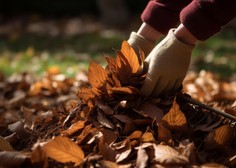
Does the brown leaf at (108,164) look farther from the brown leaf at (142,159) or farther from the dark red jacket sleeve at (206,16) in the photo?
the dark red jacket sleeve at (206,16)

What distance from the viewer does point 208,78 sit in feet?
14.1

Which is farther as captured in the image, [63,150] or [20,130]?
[20,130]

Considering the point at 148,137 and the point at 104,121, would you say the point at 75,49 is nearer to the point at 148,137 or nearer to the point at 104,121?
the point at 104,121

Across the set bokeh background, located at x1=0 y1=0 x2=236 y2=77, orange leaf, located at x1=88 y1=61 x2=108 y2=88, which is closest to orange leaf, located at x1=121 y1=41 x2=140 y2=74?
orange leaf, located at x1=88 y1=61 x2=108 y2=88

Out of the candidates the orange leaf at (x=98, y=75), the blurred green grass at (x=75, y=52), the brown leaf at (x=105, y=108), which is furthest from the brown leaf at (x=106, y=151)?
the blurred green grass at (x=75, y=52)

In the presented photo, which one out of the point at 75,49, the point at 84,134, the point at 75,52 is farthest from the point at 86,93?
the point at 75,49

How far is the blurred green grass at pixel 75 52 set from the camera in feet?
17.3

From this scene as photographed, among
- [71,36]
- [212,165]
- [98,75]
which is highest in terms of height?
[98,75]

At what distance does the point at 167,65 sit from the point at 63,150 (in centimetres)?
60

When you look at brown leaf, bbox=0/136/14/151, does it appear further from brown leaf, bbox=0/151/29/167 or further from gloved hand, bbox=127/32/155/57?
gloved hand, bbox=127/32/155/57

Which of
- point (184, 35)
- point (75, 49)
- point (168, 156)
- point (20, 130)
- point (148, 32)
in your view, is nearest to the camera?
point (168, 156)

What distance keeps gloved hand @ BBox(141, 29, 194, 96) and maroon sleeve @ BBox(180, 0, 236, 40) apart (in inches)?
3.6

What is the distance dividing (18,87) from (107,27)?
195 inches

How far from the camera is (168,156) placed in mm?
1758
